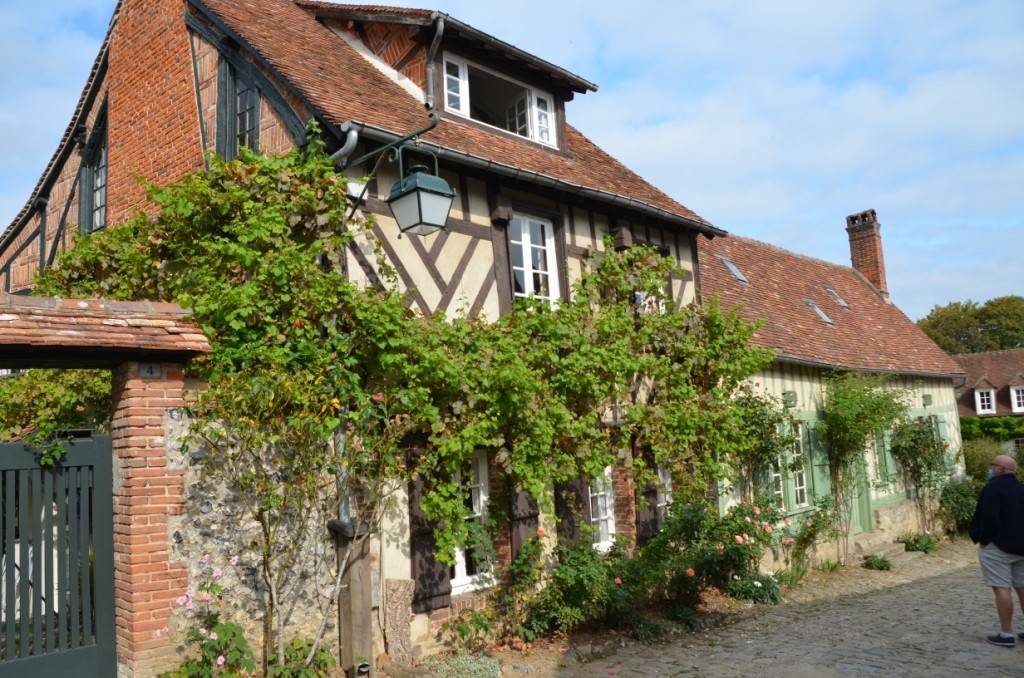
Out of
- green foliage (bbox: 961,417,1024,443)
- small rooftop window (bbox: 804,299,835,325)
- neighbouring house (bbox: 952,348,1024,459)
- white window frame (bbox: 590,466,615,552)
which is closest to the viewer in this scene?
white window frame (bbox: 590,466,615,552)

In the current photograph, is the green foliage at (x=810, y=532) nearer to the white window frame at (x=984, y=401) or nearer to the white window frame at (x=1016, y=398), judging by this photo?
the white window frame at (x=1016, y=398)

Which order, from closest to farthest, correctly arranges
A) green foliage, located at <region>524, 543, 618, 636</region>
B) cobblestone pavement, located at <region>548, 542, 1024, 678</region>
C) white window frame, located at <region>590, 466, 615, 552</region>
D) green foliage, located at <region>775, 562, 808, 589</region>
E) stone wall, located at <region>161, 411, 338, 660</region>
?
1. stone wall, located at <region>161, 411, 338, 660</region>
2. cobblestone pavement, located at <region>548, 542, 1024, 678</region>
3. green foliage, located at <region>524, 543, 618, 636</region>
4. white window frame, located at <region>590, 466, 615, 552</region>
5. green foliage, located at <region>775, 562, 808, 589</region>

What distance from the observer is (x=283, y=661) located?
241 inches

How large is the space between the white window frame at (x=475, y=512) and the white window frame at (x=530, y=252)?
6.23 ft

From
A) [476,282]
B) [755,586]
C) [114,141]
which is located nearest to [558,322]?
[476,282]

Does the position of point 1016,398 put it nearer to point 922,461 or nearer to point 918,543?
point 922,461

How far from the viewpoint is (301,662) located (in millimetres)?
6250

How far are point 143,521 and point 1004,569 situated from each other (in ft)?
24.0

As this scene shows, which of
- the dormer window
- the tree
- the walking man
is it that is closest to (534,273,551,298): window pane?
the dormer window

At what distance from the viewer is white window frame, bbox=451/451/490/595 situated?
26.2ft

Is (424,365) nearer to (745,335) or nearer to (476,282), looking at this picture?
(476,282)

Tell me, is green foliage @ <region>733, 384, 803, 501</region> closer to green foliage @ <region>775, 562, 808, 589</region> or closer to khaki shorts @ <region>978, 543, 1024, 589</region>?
green foliage @ <region>775, 562, 808, 589</region>

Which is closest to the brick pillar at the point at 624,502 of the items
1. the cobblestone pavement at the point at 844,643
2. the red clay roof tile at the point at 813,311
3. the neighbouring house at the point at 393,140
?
the neighbouring house at the point at 393,140

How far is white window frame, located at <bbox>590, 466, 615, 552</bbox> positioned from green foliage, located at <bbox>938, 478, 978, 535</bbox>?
34.2 ft
